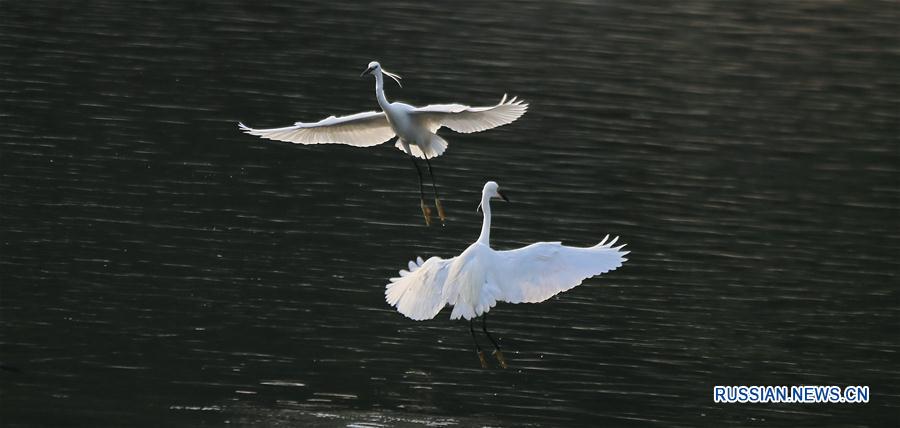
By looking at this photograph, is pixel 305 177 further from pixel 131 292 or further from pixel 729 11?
pixel 729 11

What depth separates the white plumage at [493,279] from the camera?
12.0 meters

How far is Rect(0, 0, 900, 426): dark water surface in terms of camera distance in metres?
13.6

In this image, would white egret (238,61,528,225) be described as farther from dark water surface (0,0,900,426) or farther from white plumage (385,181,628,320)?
dark water surface (0,0,900,426)

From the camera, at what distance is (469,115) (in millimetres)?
13492

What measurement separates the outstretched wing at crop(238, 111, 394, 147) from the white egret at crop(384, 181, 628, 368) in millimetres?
2071

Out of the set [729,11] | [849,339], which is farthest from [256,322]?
[729,11]

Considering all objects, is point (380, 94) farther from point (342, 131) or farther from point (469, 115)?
point (469, 115)

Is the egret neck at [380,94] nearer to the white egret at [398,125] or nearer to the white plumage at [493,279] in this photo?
the white egret at [398,125]

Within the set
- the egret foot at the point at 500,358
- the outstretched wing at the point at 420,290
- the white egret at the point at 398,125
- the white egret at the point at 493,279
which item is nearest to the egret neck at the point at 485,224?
the white egret at the point at 493,279

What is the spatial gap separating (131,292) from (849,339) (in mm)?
7507

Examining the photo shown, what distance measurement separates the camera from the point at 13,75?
24047 millimetres

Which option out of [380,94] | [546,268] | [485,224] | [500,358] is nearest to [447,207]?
[380,94]

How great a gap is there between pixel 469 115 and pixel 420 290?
6.77ft

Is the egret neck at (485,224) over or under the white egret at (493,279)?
over
